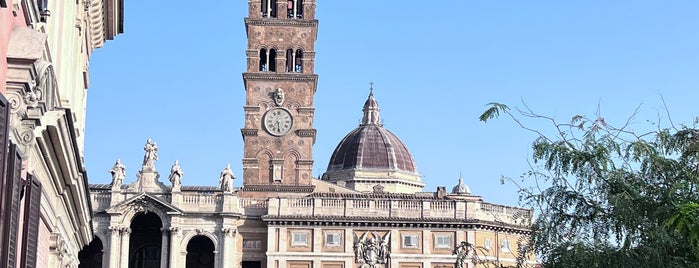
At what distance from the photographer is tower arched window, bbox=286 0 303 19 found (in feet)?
231

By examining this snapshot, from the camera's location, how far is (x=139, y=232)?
65.5m

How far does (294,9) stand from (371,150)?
35.0m

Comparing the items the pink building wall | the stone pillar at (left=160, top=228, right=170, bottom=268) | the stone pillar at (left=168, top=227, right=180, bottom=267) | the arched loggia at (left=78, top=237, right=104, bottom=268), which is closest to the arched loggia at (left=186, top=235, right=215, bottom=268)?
the stone pillar at (left=160, top=228, right=170, bottom=268)

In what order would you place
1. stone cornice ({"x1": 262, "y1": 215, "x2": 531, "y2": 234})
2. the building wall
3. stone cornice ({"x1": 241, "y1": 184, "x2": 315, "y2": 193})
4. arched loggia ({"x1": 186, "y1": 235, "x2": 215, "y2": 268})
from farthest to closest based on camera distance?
stone cornice ({"x1": 241, "y1": 184, "x2": 315, "y2": 193})
arched loggia ({"x1": 186, "y1": 235, "x2": 215, "y2": 268})
stone cornice ({"x1": 262, "y1": 215, "x2": 531, "y2": 234})
the building wall

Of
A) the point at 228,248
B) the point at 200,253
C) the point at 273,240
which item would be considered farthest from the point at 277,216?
the point at 200,253

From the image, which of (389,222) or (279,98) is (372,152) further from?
(389,222)

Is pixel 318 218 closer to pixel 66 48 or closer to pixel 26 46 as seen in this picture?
pixel 66 48

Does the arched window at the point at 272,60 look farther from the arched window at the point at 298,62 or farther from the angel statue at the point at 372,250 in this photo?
the angel statue at the point at 372,250

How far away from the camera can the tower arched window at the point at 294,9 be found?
7044 cm

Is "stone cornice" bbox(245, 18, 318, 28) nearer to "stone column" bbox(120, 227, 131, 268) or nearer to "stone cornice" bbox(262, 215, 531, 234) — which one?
"stone cornice" bbox(262, 215, 531, 234)

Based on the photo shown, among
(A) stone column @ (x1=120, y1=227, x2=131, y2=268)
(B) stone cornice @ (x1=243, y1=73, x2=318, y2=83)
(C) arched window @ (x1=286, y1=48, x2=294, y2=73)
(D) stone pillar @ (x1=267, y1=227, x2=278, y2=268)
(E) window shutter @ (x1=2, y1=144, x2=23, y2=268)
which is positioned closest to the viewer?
(E) window shutter @ (x1=2, y1=144, x2=23, y2=268)

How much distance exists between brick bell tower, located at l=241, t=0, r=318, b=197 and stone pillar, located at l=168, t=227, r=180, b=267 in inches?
248

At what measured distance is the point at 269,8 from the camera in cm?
7025

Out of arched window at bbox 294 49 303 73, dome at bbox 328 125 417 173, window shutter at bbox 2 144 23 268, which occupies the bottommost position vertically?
window shutter at bbox 2 144 23 268
